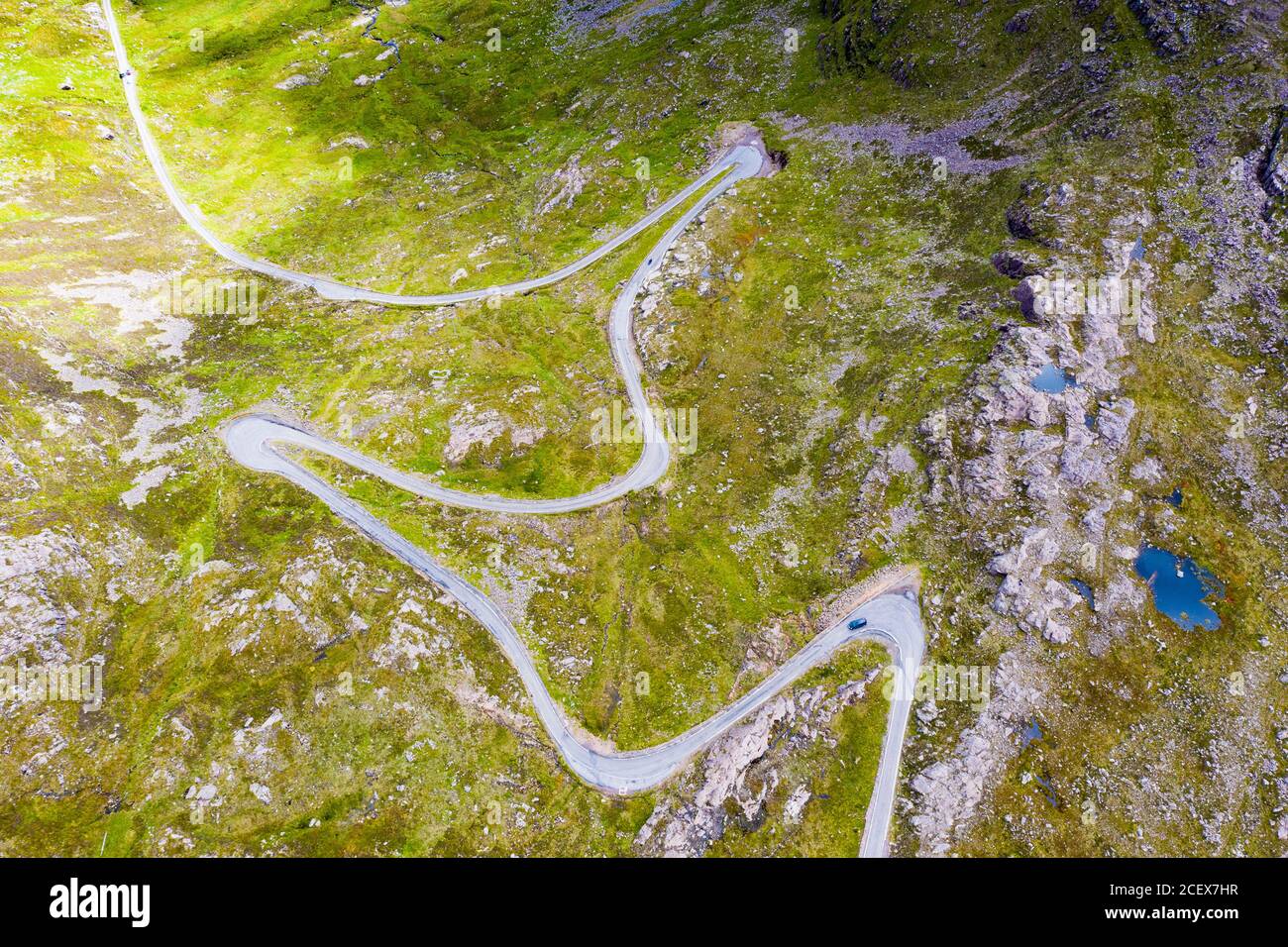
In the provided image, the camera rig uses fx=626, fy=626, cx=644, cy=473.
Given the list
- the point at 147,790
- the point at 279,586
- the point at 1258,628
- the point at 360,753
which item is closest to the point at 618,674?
the point at 360,753

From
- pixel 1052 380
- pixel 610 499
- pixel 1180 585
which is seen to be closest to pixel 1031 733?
pixel 1180 585

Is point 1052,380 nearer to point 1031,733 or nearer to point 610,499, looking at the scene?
point 1031,733

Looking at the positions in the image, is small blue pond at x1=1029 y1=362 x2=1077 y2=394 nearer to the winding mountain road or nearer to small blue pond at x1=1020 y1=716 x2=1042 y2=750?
the winding mountain road

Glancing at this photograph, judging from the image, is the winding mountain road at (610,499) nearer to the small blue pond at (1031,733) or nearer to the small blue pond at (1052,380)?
the small blue pond at (1031,733)

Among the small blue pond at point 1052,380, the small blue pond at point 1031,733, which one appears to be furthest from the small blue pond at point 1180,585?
the small blue pond at point 1052,380

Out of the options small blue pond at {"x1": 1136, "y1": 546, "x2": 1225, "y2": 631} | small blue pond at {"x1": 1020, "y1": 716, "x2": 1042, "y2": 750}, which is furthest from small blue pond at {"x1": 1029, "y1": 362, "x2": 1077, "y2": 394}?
small blue pond at {"x1": 1020, "y1": 716, "x2": 1042, "y2": 750}

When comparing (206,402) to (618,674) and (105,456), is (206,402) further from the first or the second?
(618,674)
